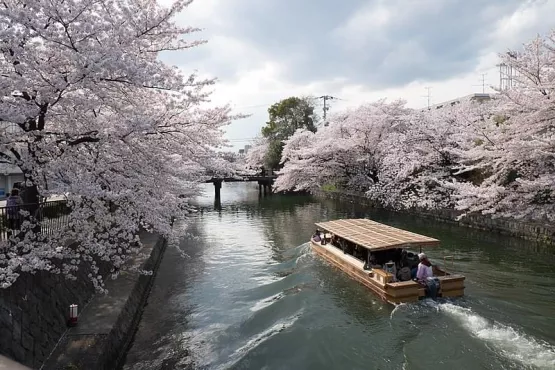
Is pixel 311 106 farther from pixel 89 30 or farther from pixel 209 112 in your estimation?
pixel 89 30

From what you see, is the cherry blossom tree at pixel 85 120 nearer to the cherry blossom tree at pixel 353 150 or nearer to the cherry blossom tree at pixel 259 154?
the cherry blossom tree at pixel 353 150

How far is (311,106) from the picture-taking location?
59500mm

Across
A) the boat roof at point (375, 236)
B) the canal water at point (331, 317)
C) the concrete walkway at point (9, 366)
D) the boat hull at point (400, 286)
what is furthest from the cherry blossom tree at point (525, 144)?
the concrete walkway at point (9, 366)

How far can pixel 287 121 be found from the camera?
58.8 meters

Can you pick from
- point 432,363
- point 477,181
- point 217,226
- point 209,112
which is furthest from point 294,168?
point 432,363

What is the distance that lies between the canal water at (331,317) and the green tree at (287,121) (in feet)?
129

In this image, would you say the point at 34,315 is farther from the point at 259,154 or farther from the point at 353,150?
the point at 259,154

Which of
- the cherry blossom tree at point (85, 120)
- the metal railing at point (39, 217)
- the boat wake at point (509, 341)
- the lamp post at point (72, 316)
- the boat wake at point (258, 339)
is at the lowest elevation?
the boat wake at point (258, 339)

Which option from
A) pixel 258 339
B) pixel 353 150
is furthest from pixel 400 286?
pixel 353 150

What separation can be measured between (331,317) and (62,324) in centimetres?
652

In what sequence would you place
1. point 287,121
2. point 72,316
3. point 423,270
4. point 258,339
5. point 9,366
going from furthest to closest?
1. point 287,121
2. point 423,270
3. point 258,339
4. point 72,316
5. point 9,366

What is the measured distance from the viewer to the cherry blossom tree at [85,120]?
23.5ft

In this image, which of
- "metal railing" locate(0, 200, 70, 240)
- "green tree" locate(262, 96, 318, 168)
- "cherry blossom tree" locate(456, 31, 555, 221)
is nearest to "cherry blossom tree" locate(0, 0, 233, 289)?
"metal railing" locate(0, 200, 70, 240)

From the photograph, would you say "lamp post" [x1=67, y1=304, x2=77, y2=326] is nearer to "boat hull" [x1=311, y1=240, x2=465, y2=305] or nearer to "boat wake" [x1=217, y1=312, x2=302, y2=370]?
"boat wake" [x1=217, y1=312, x2=302, y2=370]
